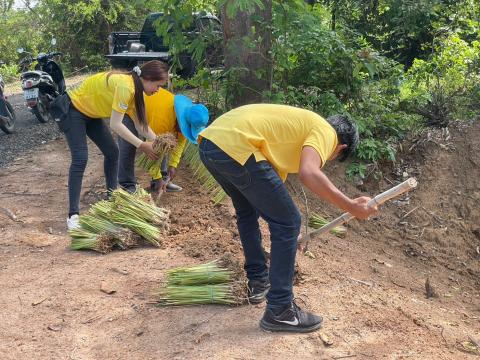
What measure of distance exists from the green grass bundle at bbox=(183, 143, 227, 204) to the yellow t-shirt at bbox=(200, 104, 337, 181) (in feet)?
7.18

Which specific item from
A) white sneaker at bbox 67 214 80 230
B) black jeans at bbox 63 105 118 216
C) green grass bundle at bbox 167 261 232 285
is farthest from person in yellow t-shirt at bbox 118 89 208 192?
green grass bundle at bbox 167 261 232 285

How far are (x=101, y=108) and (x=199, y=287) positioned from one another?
6.10ft

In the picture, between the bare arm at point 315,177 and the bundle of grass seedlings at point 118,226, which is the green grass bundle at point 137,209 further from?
the bare arm at point 315,177

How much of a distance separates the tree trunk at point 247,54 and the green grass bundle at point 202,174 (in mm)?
680

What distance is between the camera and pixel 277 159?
9.61 ft

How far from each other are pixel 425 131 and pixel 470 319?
3.23m

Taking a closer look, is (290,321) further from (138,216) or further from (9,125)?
(9,125)

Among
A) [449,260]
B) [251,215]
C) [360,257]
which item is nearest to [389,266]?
[360,257]

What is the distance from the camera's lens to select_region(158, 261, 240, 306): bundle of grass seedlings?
11.2ft

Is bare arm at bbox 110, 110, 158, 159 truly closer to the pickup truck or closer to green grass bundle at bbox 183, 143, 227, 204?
green grass bundle at bbox 183, 143, 227, 204

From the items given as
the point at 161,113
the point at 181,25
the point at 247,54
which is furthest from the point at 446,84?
the point at 161,113

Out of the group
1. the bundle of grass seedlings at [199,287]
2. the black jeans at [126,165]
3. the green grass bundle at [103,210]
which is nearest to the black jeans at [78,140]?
the black jeans at [126,165]

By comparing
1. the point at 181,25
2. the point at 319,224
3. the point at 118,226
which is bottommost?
the point at 319,224

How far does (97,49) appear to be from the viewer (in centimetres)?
1590
